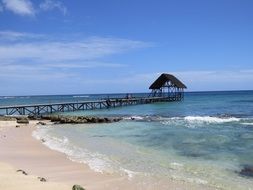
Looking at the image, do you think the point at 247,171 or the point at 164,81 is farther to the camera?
the point at 164,81

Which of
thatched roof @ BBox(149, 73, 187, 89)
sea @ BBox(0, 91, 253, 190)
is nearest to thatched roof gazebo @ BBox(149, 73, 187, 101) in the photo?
thatched roof @ BBox(149, 73, 187, 89)

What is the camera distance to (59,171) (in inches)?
480

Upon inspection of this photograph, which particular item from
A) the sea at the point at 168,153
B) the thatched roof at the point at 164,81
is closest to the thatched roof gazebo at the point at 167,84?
the thatched roof at the point at 164,81

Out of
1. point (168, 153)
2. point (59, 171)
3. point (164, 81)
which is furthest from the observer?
point (164, 81)

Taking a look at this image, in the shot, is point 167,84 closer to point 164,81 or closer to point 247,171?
point 164,81

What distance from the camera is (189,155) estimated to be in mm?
15648

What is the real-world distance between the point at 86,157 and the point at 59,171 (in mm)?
2763

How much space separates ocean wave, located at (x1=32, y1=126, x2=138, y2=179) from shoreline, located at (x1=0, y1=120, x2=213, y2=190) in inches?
12.5

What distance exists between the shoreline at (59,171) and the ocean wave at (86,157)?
32 cm

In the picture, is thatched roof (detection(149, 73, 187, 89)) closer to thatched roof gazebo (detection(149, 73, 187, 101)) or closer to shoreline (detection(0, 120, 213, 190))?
thatched roof gazebo (detection(149, 73, 187, 101))

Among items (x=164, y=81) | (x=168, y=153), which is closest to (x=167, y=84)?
(x=164, y=81)

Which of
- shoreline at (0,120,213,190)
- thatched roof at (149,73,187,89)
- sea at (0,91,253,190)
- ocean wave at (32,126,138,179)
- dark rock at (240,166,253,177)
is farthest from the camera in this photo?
thatched roof at (149,73,187,89)

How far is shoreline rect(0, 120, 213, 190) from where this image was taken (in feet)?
34.1

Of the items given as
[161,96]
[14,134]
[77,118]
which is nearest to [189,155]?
[14,134]
